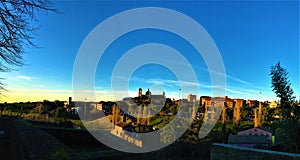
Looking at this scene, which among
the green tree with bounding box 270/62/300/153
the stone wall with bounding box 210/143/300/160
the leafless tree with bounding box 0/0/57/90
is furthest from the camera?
the green tree with bounding box 270/62/300/153

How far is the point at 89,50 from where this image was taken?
43.2ft

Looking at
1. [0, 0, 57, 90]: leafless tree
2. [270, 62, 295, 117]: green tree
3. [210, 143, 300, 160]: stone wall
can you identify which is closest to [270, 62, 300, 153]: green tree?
[270, 62, 295, 117]: green tree

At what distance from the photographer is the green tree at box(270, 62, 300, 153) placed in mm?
7066

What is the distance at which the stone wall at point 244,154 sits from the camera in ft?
19.8

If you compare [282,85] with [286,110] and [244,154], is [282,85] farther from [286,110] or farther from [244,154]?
[244,154]

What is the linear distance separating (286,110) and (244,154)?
7.06 ft

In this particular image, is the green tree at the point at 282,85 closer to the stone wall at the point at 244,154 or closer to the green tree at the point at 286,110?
the green tree at the point at 286,110

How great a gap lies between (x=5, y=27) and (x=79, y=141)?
32.7ft

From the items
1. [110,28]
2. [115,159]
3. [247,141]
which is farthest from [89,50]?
[247,141]

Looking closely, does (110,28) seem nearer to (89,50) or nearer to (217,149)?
(89,50)

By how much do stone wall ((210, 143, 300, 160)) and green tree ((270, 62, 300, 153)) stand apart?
1.24 m

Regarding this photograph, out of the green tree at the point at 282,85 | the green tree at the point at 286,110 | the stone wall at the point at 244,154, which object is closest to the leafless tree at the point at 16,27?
the stone wall at the point at 244,154

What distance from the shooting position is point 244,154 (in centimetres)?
681

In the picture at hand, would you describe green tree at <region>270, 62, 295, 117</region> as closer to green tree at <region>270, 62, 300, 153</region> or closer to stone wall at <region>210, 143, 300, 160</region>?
green tree at <region>270, 62, 300, 153</region>
